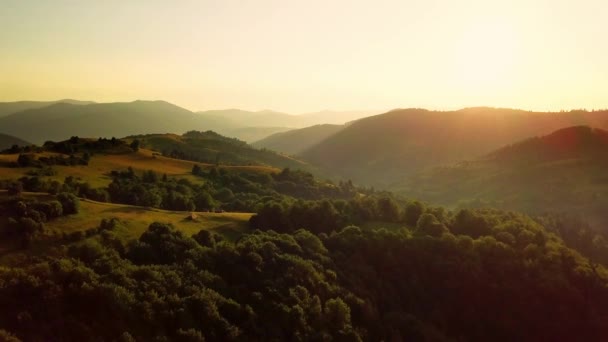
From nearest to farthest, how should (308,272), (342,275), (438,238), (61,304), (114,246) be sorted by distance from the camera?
(61,304)
(114,246)
(308,272)
(342,275)
(438,238)

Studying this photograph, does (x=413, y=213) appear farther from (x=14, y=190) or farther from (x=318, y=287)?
(x=14, y=190)

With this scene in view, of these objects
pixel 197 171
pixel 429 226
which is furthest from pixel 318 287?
pixel 197 171

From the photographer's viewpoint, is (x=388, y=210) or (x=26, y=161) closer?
(x=388, y=210)

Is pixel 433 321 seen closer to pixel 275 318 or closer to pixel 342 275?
pixel 342 275

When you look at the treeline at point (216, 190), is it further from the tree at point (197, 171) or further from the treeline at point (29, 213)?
the treeline at point (29, 213)

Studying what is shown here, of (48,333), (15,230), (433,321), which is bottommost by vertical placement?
(433,321)

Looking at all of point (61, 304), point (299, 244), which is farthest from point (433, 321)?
point (61, 304)

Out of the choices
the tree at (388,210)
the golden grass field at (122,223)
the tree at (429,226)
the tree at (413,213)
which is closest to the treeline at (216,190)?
the golden grass field at (122,223)
